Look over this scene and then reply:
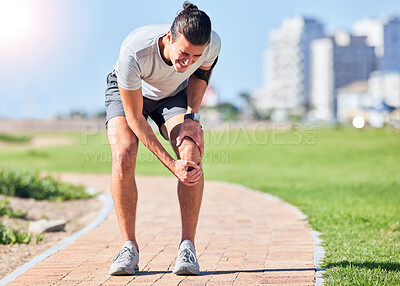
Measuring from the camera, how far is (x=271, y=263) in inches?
168

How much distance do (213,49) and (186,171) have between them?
85 centimetres

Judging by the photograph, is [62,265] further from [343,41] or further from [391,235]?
[343,41]

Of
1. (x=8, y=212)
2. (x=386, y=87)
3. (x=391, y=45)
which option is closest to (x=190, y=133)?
(x=8, y=212)

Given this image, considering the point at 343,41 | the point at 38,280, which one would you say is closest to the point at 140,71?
the point at 38,280

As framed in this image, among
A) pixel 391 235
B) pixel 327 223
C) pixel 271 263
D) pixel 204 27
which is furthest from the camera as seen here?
pixel 327 223

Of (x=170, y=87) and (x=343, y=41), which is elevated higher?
(x=343, y=41)

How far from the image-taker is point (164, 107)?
13.4ft

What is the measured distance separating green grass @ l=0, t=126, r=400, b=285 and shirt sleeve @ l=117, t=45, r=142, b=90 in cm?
177

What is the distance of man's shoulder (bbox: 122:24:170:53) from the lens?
3.63 metres

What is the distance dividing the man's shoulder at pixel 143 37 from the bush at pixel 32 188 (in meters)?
5.69

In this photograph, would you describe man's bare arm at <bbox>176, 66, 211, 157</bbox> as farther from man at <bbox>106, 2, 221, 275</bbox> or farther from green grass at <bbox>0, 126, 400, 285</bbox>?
green grass at <bbox>0, 126, 400, 285</bbox>

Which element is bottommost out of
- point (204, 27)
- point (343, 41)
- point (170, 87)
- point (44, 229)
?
point (44, 229)

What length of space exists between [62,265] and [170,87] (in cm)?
158

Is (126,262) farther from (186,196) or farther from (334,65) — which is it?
(334,65)
